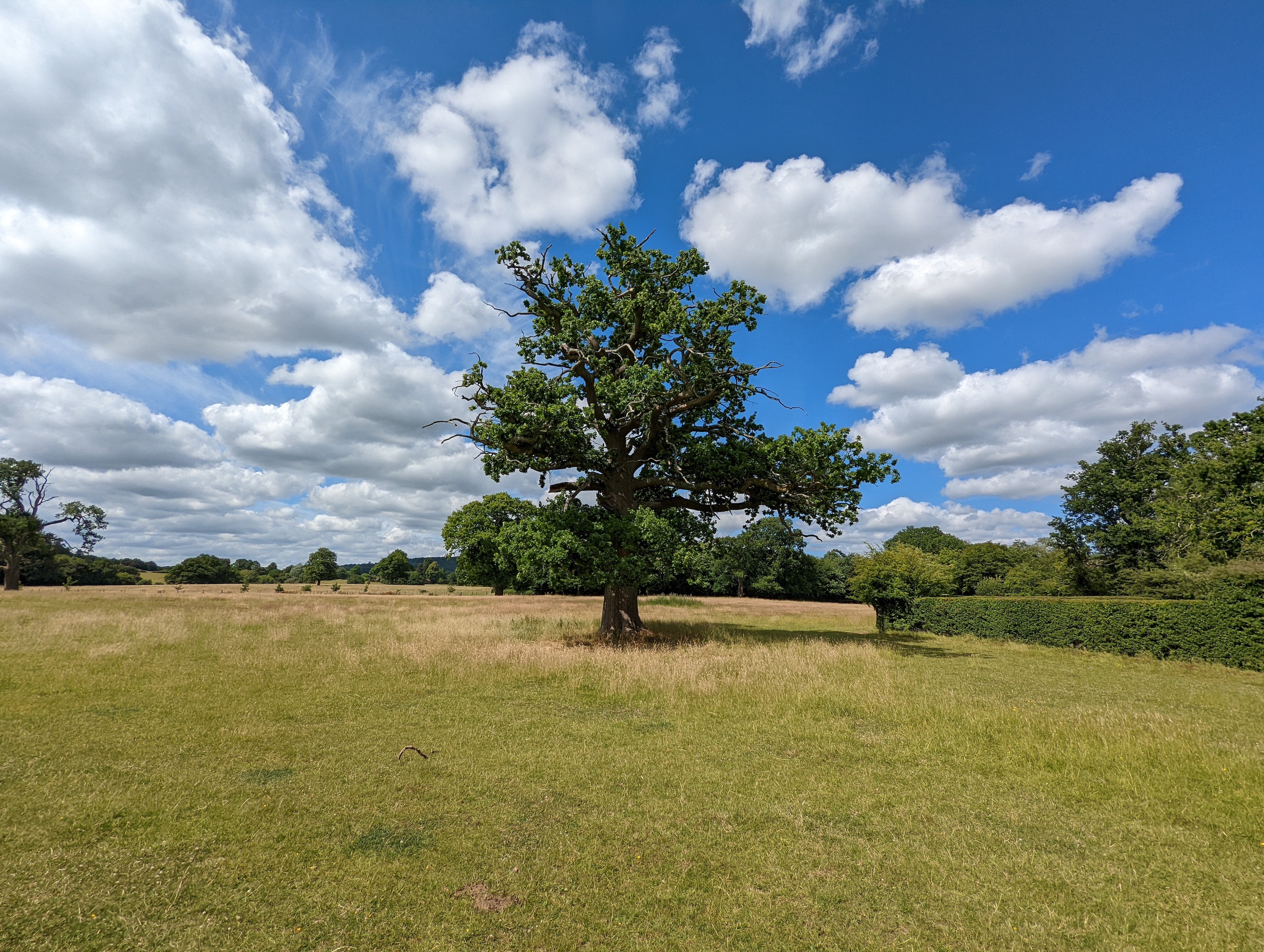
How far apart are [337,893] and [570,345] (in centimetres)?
1698

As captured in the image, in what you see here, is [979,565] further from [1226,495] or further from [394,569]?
[394,569]

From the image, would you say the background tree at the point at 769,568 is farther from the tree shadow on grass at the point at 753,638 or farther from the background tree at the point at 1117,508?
the tree shadow on grass at the point at 753,638

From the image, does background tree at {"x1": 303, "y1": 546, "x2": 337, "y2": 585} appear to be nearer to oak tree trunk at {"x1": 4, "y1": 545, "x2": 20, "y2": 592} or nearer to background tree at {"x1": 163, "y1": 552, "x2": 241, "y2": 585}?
background tree at {"x1": 163, "y1": 552, "x2": 241, "y2": 585}

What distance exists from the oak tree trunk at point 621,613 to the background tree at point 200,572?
3528 inches

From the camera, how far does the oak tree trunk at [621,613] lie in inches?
772

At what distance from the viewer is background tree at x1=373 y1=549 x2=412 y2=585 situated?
9844cm

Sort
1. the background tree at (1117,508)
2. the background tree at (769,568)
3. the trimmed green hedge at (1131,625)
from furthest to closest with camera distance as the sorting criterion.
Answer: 1. the background tree at (769,568)
2. the background tree at (1117,508)
3. the trimmed green hedge at (1131,625)

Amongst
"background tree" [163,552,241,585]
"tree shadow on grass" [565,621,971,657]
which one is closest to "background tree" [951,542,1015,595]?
"tree shadow on grass" [565,621,971,657]

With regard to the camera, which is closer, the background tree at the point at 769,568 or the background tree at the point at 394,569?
the background tree at the point at 769,568

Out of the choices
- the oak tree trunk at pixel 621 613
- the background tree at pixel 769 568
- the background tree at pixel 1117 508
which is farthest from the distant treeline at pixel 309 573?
the background tree at pixel 1117 508

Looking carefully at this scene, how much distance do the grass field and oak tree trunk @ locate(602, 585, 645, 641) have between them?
19.1 ft

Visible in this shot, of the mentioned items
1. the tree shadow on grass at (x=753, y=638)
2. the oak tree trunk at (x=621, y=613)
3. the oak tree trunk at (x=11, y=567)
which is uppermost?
the oak tree trunk at (x=11, y=567)

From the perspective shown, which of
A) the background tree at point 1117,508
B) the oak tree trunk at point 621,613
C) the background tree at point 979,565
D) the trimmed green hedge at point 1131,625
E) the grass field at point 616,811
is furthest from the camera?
the background tree at point 979,565

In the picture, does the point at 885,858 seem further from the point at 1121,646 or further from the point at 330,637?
the point at 1121,646
